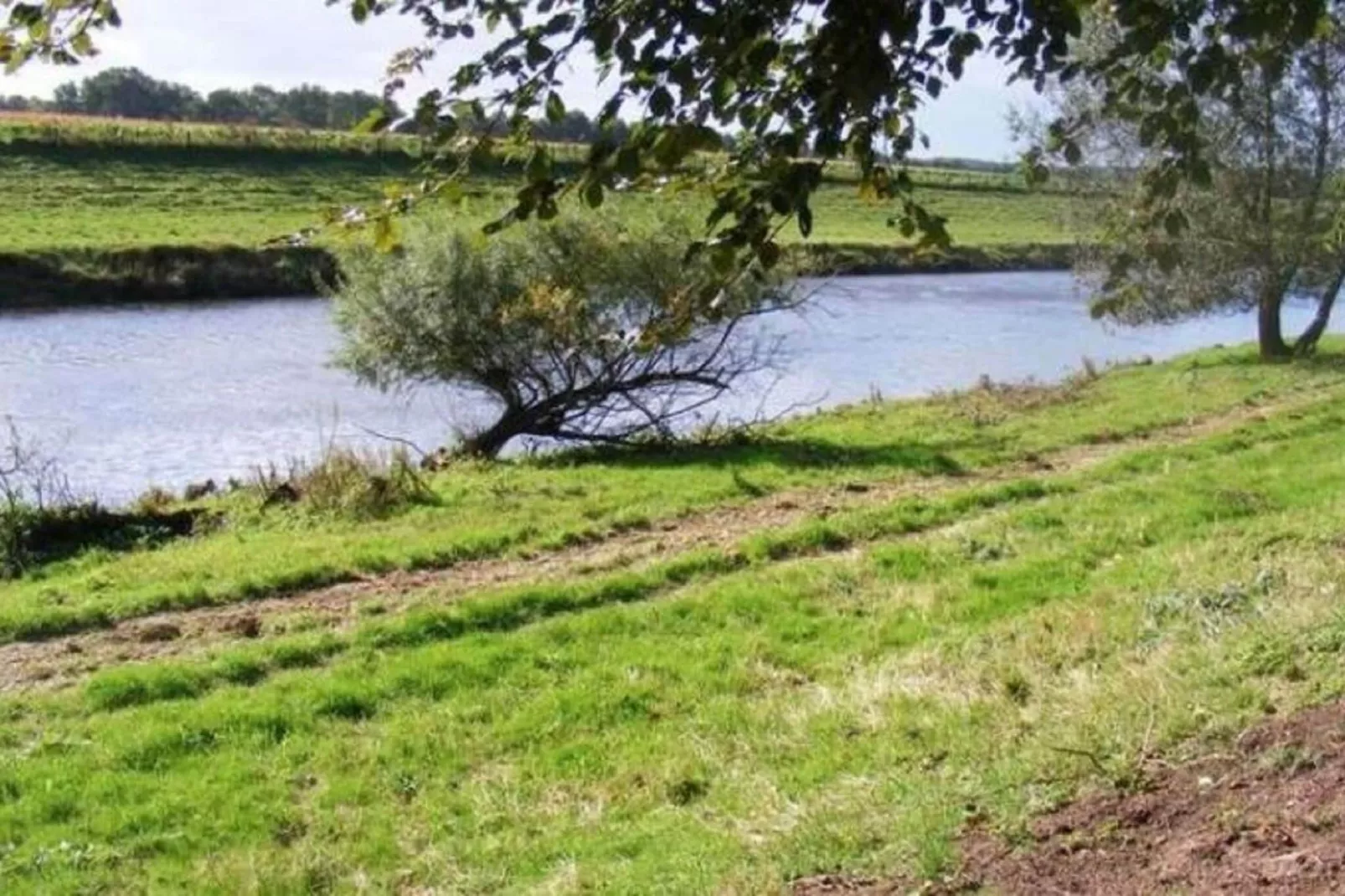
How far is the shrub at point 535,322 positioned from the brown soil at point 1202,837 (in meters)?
14.2

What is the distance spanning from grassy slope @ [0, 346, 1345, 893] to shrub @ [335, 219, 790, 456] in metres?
5.89

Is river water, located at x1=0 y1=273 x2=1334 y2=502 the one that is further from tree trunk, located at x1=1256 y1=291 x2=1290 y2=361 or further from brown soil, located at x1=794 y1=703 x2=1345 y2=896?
brown soil, located at x1=794 y1=703 x2=1345 y2=896

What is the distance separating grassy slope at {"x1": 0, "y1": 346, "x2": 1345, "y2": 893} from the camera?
231 inches

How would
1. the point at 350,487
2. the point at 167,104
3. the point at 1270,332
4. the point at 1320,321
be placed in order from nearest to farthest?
the point at 350,487 → the point at 1320,321 → the point at 1270,332 → the point at 167,104

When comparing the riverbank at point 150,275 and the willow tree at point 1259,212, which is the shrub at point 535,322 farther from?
the riverbank at point 150,275

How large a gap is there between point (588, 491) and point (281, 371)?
526 inches

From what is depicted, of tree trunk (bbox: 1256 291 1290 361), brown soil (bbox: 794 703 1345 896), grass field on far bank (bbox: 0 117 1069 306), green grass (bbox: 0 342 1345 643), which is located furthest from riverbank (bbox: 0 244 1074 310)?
brown soil (bbox: 794 703 1345 896)

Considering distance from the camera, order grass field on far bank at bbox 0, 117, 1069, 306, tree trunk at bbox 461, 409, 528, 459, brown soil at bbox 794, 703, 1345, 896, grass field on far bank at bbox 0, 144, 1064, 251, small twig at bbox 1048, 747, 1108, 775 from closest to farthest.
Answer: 1. brown soil at bbox 794, 703, 1345, 896
2. small twig at bbox 1048, 747, 1108, 775
3. tree trunk at bbox 461, 409, 528, 459
4. grass field on far bank at bbox 0, 117, 1069, 306
5. grass field on far bank at bbox 0, 144, 1064, 251

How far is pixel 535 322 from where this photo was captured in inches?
758

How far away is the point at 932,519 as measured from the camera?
14.0m

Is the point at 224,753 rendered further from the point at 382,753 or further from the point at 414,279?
the point at 414,279

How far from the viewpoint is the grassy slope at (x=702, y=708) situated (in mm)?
5867

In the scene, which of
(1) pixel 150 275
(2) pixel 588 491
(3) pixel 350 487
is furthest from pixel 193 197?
(2) pixel 588 491

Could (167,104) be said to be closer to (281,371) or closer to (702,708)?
(281,371)
